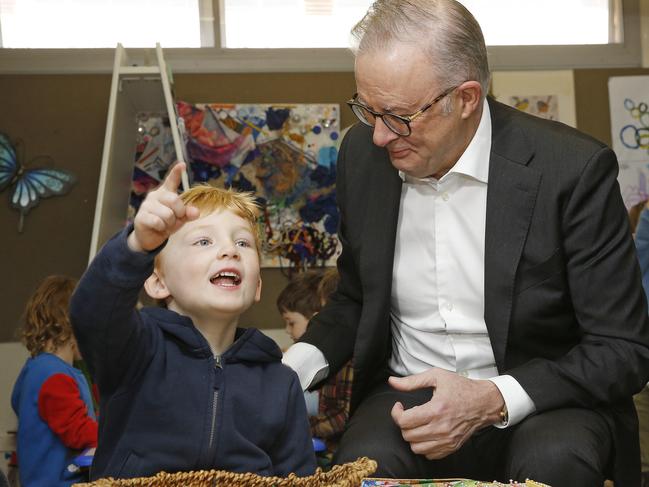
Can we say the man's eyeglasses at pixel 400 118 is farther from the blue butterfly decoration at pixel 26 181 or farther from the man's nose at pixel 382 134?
the blue butterfly decoration at pixel 26 181

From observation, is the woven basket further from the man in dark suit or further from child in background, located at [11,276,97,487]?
child in background, located at [11,276,97,487]

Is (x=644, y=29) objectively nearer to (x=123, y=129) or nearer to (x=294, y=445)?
(x=123, y=129)

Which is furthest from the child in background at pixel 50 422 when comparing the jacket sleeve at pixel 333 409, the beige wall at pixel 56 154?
the beige wall at pixel 56 154

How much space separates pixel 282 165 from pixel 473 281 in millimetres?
2389

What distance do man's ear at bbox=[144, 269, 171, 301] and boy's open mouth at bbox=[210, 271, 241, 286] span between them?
115 millimetres

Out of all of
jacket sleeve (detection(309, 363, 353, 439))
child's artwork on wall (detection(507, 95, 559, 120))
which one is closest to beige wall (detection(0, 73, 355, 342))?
jacket sleeve (detection(309, 363, 353, 439))

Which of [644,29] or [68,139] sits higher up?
[644,29]

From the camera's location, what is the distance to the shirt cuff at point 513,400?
1643 mm

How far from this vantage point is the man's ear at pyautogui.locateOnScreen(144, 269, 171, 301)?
5.40 feet

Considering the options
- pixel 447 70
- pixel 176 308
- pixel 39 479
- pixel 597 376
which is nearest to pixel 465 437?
pixel 597 376

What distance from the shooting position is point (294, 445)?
5.27 ft

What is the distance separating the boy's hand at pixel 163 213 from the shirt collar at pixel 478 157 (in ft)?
2.54

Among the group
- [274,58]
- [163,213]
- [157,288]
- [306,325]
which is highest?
[274,58]

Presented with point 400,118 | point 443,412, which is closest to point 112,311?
point 443,412
